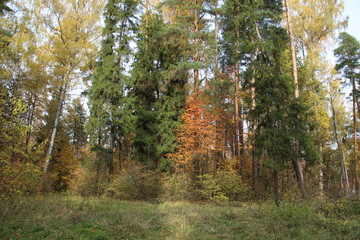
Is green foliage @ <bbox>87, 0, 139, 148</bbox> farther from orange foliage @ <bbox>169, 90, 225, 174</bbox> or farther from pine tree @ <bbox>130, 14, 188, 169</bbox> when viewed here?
orange foliage @ <bbox>169, 90, 225, 174</bbox>

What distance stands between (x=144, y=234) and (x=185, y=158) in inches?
329

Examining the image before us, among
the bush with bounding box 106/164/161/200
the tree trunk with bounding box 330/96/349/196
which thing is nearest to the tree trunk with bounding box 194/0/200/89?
the bush with bounding box 106/164/161/200

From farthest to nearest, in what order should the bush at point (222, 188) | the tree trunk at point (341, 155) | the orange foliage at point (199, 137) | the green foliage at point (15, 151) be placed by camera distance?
the tree trunk at point (341, 155) → the orange foliage at point (199, 137) → the bush at point (222, 188) → the green foliage at point (15, 151)

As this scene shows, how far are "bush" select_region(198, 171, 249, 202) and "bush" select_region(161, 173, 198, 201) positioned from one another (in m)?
0.52

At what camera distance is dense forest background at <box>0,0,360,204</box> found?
11.4m

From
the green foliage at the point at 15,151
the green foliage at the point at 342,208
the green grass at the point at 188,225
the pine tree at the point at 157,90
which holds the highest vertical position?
the pine tree at the point at 157,90

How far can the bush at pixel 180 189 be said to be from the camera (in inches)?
503

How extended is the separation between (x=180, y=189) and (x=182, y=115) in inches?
194

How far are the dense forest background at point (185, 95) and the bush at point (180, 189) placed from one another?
0.20 feet

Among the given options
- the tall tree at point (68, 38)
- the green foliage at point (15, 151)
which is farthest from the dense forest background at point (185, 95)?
the green foliage at point (15, 151)

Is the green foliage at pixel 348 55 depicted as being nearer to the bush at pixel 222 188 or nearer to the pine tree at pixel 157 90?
the pine tree at pixel 157 90

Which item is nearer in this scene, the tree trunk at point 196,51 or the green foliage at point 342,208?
the green foliage at point 342,208

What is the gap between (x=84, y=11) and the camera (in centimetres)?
1460

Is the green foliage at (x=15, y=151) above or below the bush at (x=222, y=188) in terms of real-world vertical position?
above
